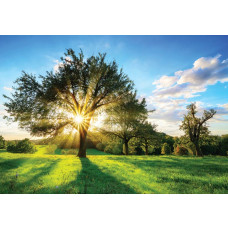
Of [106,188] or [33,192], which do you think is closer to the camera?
[33,192]

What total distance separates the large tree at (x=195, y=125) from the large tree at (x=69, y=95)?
16.5 metres

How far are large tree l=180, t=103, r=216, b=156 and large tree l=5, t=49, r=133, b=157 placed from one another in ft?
54.1

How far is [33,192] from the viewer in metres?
4.35

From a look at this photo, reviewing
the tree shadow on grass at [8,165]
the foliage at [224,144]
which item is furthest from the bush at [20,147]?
the foliage at [224,144]

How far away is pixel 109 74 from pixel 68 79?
5.07 m

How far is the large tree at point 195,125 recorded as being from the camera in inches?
947

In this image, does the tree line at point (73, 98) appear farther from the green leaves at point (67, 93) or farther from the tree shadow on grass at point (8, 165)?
the tree shadow on grass at point (8, 165)

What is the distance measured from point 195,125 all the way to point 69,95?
24356 mm

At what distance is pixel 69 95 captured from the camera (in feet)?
50.7

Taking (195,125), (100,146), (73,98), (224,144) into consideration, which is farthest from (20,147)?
(224,144)

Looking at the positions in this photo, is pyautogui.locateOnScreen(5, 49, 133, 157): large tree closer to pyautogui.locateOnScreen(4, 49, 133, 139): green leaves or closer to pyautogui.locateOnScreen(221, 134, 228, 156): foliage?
pyautogui.locateOnScreen(4, 49, 133, 139): green leaves

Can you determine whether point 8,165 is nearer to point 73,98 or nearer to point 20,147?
point 73,98

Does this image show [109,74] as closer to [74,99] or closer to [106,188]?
[74,99]
